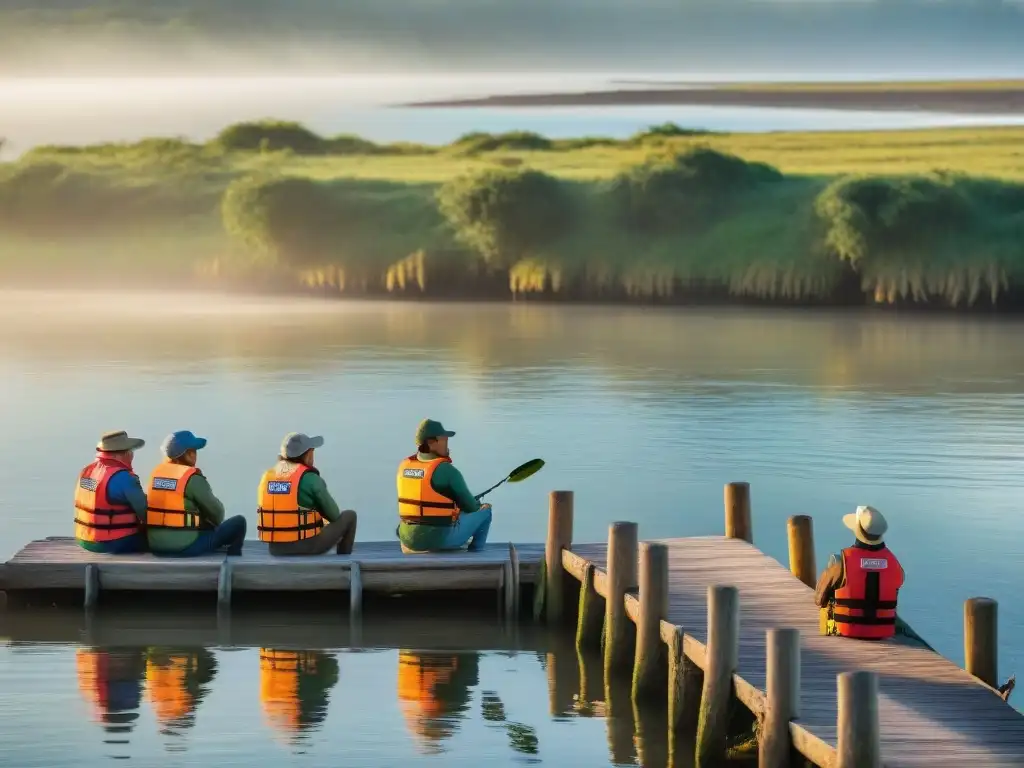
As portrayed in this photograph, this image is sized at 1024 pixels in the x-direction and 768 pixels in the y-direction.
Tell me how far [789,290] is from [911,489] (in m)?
62.1

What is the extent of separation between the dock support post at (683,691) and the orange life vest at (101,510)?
633 centimetres

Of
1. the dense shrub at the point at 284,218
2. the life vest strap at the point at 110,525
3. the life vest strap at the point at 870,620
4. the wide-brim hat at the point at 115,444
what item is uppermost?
the dense shrub at the point at 284,218

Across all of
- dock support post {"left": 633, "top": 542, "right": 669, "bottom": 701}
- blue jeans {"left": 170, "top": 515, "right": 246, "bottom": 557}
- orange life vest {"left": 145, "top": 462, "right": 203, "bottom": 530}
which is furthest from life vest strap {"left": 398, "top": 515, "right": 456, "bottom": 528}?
dock support post {"left": 633, "top": 542, "right": 669, "bottom": 701}

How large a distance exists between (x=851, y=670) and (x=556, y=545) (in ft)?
16.7

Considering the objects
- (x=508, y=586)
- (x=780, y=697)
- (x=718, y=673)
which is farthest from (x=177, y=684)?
(x=780, y=697)

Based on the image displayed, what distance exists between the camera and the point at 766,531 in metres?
27.8

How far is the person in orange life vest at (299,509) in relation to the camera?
19562 mm

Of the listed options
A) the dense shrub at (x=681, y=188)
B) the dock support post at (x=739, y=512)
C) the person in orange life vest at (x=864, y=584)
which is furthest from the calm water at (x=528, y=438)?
the dense shrub at (x=681, y=188)

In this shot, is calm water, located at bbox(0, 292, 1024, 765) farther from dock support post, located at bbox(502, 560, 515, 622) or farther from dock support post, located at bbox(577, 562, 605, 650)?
dock support post, located at bbox(502, 560, 515, 622)

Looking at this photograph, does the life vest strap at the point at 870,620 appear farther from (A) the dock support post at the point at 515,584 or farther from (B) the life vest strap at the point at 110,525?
(B) the life vest strap at the point at 110,525

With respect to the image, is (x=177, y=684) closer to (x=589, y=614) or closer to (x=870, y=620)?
(x=589, y=614)

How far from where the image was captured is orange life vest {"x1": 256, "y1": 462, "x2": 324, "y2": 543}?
64.3 ft

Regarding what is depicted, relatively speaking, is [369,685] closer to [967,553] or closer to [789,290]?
[967,553]

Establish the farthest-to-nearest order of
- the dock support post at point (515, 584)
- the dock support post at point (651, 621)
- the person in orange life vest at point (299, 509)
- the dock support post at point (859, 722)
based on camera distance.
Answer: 1. the dock support post at point (515, 584)
2. the person in orange life vest at point (299, 509)
3. the dock support post at point (651, 621)
4. the dock support post at point (859, 722)
